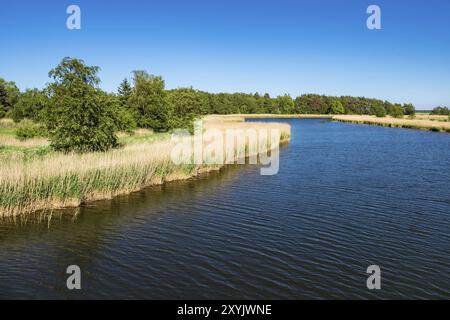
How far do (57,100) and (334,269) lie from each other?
17.5 m

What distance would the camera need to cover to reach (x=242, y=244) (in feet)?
39.5

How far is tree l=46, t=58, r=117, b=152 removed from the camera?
69.2ft

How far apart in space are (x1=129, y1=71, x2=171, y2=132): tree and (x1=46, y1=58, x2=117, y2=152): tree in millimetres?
17774

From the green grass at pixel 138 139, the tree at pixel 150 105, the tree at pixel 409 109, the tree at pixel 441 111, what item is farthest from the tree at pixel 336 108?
the green grass at pixel 138 139

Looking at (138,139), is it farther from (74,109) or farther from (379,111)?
(379,111)

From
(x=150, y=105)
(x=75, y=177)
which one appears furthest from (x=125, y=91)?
(x=75, y=177)

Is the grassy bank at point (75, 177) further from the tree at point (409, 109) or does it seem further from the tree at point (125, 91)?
the tree at point (409, 109)

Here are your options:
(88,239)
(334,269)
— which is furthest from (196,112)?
(334,269)

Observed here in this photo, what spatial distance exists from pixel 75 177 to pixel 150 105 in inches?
977

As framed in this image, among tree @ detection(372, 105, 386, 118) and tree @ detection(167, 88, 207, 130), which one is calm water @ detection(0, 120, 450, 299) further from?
tree @ detection(372, 105, 386, 118)

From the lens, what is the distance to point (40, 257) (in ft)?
35.4

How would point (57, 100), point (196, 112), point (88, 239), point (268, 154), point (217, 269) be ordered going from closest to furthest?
point (217, 269) → point (88, 239) → point (57, 100) → point (268, 154) → point (196, 112)

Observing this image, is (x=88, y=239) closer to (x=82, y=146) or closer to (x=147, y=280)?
(x=147, y=280)
